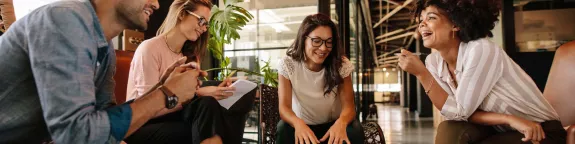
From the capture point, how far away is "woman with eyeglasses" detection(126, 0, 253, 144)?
6.15 feet

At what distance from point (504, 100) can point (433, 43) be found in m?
0.41

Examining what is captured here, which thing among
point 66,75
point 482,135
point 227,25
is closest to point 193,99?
point 66,75

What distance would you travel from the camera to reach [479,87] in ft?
5.82

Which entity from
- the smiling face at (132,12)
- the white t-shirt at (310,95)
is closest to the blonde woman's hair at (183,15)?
the white t-shirt at (310,95)

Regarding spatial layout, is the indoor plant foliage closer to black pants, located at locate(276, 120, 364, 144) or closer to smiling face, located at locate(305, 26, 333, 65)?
smiling face, located at locate(305, 26, 333, 65)

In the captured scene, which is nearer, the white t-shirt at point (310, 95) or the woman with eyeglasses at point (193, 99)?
the woman with eyeglasses at point (193, 99)

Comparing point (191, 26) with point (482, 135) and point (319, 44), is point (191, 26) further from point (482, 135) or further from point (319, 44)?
point (482, 135)

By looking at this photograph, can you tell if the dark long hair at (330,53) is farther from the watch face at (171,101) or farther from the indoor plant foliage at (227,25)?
the indoor plant foliage at (227,25)

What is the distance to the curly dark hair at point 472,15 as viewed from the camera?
1.91 meters

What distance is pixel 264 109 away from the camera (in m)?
2.13

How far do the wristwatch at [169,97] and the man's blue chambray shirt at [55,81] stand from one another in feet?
0.33

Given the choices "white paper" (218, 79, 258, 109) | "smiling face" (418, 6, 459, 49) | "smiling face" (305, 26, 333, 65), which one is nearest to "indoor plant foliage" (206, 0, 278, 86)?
"smiling face" (305, 26, 333, 65)

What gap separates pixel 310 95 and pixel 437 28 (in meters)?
0.74

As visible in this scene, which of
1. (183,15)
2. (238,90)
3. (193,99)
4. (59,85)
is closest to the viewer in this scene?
(59,85)
